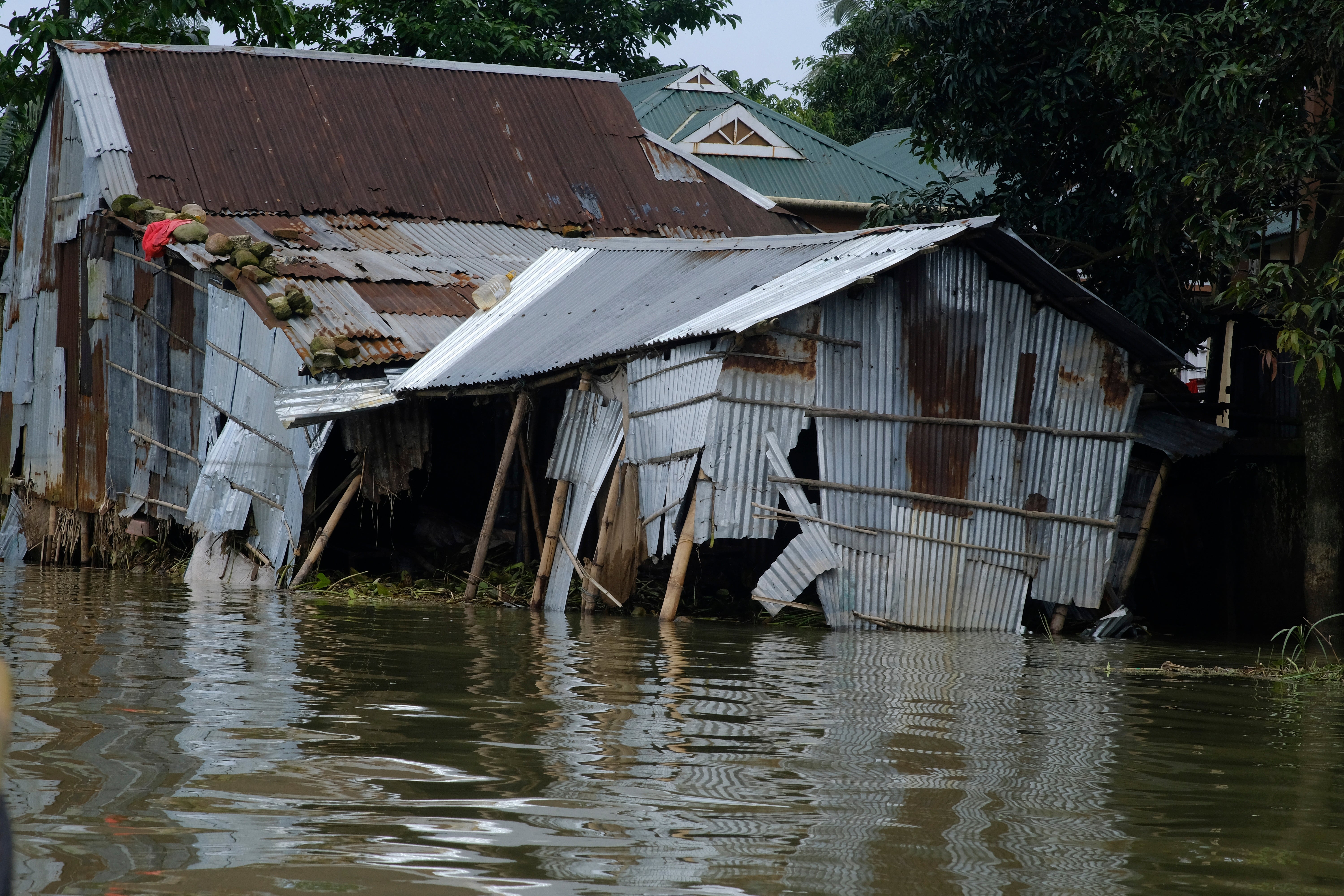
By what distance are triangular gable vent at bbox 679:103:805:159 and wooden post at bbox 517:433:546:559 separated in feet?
54.6

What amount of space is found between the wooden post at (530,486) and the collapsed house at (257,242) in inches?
45.3

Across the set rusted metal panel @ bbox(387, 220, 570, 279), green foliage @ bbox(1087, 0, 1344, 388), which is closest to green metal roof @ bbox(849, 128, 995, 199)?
rusted metal panel @ bbox(387, 220, 570, 279)

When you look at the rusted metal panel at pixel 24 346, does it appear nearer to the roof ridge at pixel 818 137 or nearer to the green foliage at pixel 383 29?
the green foliage at pixel 383 29

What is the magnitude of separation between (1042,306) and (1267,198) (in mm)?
2026

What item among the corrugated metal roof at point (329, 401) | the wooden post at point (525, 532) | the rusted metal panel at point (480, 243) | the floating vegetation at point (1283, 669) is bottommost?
the floating vegetation at point (1283, 669)

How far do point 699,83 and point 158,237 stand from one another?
16.9 meters

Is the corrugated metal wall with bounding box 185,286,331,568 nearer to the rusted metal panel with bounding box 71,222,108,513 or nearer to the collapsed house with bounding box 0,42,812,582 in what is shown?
the collapsed house with bounding box 0,42,812,582

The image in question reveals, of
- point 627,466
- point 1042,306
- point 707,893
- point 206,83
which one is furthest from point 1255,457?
point 206,83

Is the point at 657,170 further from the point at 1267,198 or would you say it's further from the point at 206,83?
the point at 1267,198

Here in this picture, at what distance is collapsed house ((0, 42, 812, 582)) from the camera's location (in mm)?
15344

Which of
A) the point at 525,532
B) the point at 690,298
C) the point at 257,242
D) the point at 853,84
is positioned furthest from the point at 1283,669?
the point at 853,84

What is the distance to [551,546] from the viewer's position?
13.5 m

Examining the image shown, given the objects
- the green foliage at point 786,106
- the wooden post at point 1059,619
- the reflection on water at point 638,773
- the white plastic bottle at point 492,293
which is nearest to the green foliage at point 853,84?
the green foliage at point 786,106

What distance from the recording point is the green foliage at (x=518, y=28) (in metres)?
27.5
